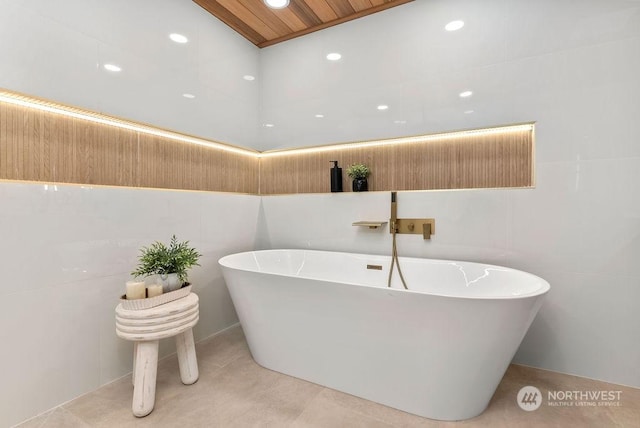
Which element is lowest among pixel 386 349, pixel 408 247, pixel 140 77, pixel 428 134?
pixel 386 349

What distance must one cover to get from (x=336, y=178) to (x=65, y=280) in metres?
1.99

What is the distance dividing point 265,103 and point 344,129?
3.25 feet

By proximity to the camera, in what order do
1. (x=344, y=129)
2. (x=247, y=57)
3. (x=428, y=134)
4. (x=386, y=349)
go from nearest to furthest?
(x=386, y=349), (x=428, y=134), (x=344, y=129), (x=247, y=57)

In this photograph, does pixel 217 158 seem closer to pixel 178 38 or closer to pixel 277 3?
pixel 178 38

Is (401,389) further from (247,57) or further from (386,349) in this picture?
(247,57)

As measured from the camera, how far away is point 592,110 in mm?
1834

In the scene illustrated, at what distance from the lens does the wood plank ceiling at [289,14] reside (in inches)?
95.5

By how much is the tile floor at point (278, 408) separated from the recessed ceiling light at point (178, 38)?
241 cm

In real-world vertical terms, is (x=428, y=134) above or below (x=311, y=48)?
below

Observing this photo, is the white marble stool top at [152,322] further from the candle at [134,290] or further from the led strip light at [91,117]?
the led strip light at [91,117]

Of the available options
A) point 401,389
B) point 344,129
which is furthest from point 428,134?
point 401,389

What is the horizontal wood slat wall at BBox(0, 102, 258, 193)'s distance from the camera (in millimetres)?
1484

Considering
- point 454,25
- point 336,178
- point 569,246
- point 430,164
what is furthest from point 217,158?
point 569,246

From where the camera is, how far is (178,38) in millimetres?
2266
